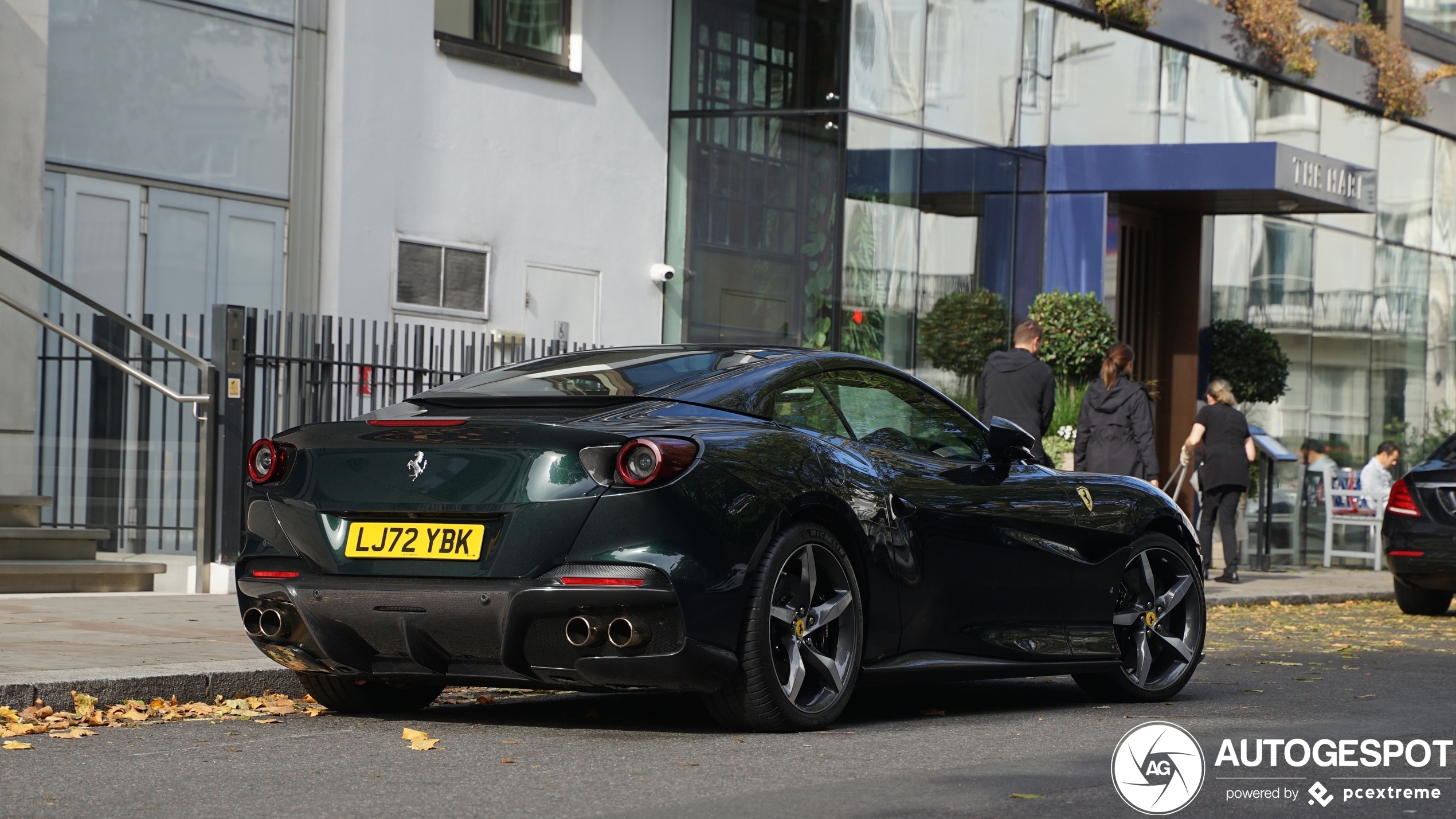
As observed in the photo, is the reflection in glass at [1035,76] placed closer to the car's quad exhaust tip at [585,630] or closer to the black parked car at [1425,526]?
the black parked car at [1425,526]

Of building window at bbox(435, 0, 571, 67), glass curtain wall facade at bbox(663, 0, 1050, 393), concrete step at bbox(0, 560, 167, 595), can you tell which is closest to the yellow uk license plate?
concrete step at bbox(0, 560, 167, 595)

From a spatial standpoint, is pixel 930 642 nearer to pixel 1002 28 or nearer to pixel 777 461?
pixel 777 461

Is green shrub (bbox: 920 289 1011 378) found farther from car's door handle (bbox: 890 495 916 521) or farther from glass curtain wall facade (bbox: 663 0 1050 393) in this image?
car's door handle (bbox: 890 495 916 521)

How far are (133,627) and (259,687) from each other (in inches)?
79.4

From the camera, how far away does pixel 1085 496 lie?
287 inches

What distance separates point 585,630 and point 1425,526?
9.56 meters

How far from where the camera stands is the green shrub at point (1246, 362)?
23625 millimetres

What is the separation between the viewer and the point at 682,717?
6570 mm

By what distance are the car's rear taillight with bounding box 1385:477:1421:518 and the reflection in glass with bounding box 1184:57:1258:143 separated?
33.8 feet

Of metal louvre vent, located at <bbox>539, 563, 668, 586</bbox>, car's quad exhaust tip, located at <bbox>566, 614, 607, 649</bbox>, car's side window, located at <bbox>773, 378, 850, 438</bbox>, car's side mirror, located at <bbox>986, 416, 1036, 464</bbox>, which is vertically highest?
car's side window, located at <bbox>773, 378, 850, 438</bbox>

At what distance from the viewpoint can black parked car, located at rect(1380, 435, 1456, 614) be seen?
1323 cm

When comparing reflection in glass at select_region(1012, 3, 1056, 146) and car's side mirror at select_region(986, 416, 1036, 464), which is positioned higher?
reflection in glass at select_region(1012, 3, 1056, 146)

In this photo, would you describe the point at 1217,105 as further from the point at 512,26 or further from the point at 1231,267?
the point at 512,26

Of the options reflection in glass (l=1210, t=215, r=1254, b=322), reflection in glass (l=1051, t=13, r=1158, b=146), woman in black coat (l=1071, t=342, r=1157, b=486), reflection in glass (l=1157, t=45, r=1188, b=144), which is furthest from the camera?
reflection in glass (l=1210, t=215, r=1254, b=322)
